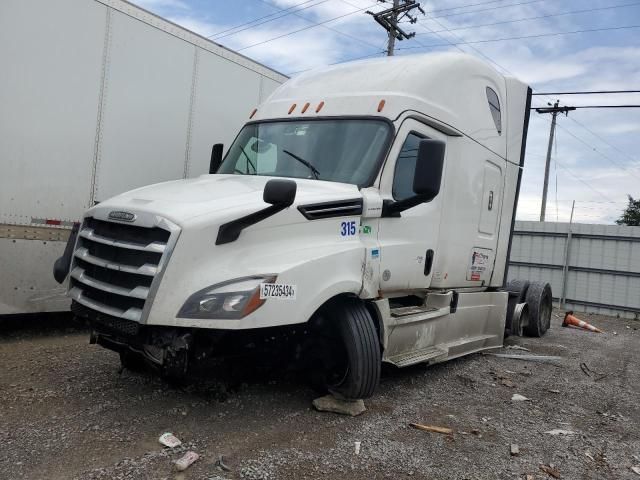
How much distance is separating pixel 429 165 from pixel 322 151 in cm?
99

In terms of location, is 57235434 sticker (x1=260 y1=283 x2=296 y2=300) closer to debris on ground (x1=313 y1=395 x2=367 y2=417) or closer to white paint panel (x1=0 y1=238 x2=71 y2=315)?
debris on ground (x1=313 y1=395 x2=367 y2=417)

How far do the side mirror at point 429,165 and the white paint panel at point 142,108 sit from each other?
3.77 metres

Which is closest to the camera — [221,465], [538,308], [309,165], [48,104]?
[221,465]

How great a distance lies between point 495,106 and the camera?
21.9 ft

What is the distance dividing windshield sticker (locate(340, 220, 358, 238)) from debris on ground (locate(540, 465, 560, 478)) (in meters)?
2.15

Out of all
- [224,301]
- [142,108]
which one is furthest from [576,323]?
[224,301]

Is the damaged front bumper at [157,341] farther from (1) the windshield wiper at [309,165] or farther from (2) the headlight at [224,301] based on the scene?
(1) the windshield wiper at [309,165]

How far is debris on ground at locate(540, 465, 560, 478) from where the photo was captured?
3.56 metres

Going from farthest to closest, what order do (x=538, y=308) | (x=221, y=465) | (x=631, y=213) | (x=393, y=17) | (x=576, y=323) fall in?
(x=631, y=213) < (x=393, y=17) < (x=576, y=323) < (x=538, y=308) < (x=221, y=465)

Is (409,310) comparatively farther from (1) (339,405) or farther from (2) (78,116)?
(2) (78,116)

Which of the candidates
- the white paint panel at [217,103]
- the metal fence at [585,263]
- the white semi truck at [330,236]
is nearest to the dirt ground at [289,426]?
the white semi truck at [330,236]

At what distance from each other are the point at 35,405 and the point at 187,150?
3.99m

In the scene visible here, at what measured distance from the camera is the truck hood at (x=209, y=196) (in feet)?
12.3

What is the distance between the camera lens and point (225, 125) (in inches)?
302
